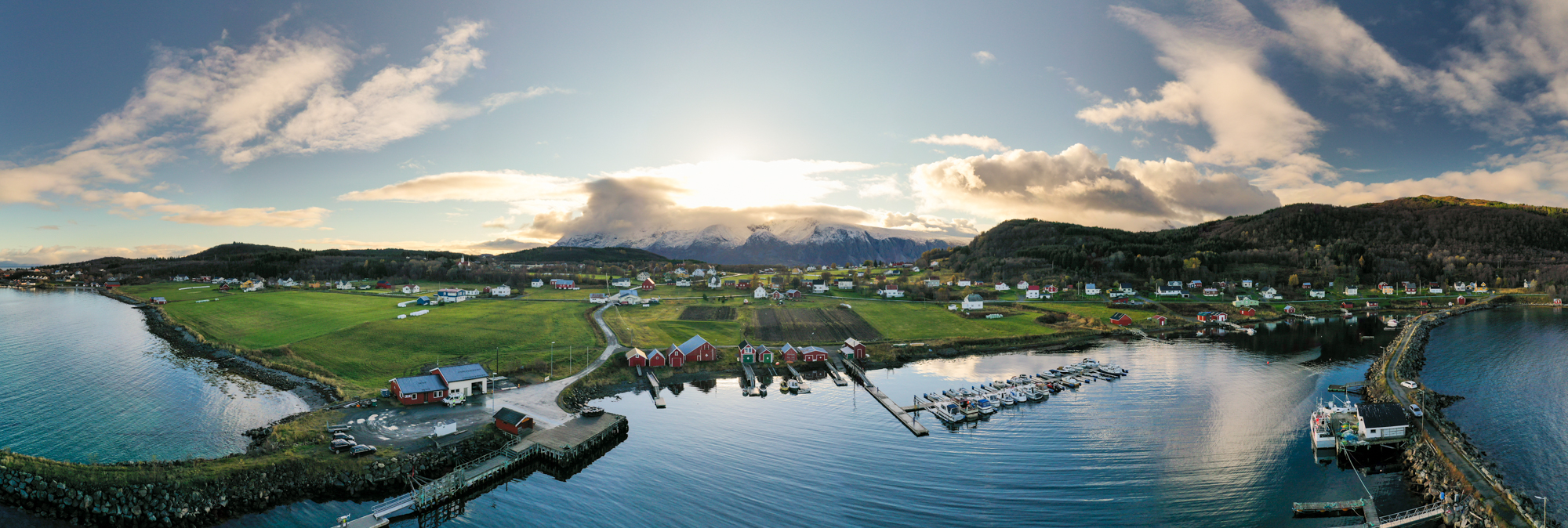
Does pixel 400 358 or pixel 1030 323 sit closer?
pixel 400 358

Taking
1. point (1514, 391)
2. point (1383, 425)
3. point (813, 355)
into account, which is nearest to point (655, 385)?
point (813, 355)

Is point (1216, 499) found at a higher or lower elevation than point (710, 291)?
lower

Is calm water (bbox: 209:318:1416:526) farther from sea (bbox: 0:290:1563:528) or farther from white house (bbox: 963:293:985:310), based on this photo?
→ white house (bbox: 963:293:985:310)

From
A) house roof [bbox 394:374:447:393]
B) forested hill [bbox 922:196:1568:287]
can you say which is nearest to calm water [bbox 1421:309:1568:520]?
forested hill [bbox 922:196:1568:287]

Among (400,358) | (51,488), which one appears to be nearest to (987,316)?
(400,358)

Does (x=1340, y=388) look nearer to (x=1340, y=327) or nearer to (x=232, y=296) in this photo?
(x=1340, y=327)
